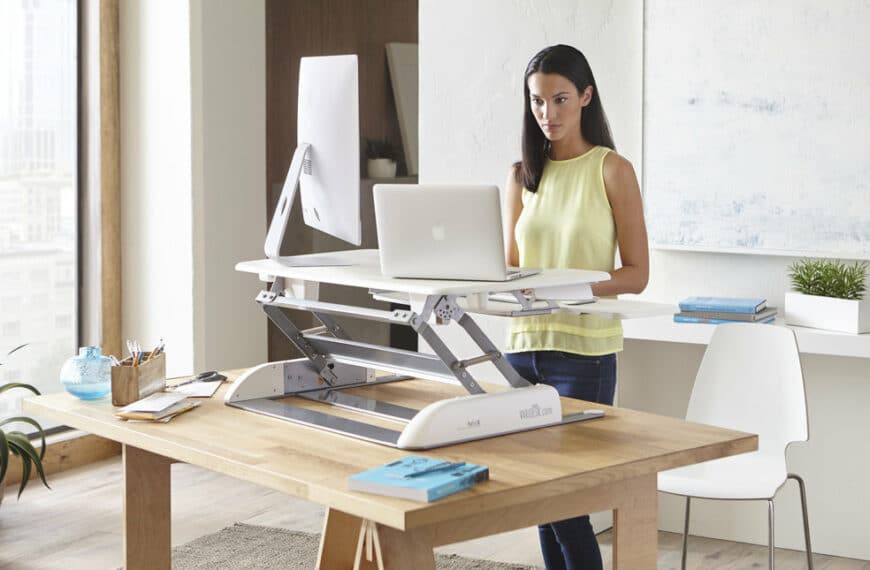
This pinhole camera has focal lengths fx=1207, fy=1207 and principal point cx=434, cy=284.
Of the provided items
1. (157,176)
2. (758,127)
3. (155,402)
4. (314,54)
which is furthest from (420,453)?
(314,54)

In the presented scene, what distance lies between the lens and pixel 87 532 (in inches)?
155

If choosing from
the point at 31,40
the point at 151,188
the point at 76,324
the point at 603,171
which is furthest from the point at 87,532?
the point at 603,171

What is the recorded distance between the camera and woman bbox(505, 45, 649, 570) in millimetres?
2727

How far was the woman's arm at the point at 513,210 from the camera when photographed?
9.54 feet

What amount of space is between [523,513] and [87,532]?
2.35 m

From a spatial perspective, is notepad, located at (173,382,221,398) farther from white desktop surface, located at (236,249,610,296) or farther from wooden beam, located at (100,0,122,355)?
wooden beam, located at (100,0,122,355)

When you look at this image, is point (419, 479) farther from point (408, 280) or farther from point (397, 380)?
point (397, 380)

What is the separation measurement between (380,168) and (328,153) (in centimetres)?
296

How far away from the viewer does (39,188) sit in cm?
468

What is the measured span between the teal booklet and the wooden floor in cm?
176

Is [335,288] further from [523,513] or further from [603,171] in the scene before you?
[523,513]

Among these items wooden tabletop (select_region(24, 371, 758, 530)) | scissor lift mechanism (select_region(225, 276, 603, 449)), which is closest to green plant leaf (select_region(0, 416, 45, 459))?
Result: wooden tabletop (select_region(24, 371, 758, 530))

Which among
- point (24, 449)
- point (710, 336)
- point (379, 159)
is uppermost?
point (379, 159)

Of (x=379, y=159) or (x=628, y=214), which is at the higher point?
(x=379, y=159)
